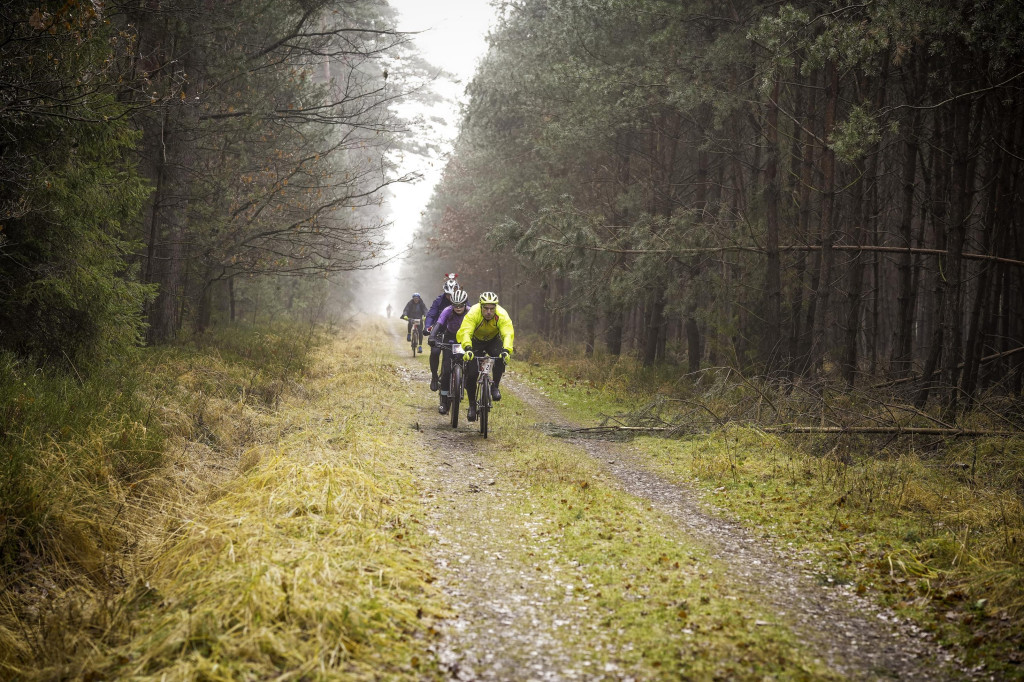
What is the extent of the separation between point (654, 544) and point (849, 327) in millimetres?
8839

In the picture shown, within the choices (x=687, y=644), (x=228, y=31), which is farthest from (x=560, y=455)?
(x=228, y=31)

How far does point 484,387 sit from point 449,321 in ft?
8.86

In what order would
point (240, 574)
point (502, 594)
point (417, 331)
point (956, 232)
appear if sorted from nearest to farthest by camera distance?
point (240, 574), point (502, 594), point (956, 232), point (417, 331)

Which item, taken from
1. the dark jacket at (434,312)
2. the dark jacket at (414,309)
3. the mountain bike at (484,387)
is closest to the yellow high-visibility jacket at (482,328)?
the mountain bike at (484,387)

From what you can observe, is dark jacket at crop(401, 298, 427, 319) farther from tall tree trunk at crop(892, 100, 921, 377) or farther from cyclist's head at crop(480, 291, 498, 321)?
tall tree trunk at crop(892, 100, 921, 377)

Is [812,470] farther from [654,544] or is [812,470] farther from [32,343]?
[32,343]

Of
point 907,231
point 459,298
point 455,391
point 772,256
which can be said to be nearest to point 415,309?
point 459,298

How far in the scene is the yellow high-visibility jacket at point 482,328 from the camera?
10.8 meters

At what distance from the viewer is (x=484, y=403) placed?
420 inches

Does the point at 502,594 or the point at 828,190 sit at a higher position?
the point at 828,190

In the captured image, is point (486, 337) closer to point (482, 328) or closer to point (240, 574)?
point (482, 328)

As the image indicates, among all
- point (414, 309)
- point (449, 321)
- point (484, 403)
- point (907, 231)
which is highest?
point (907, 231)

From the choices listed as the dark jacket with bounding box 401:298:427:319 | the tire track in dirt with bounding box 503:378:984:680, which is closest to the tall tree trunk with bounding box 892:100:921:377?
the tire track in dirt with bounding box 503:378:984:680

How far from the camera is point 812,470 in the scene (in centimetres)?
834
